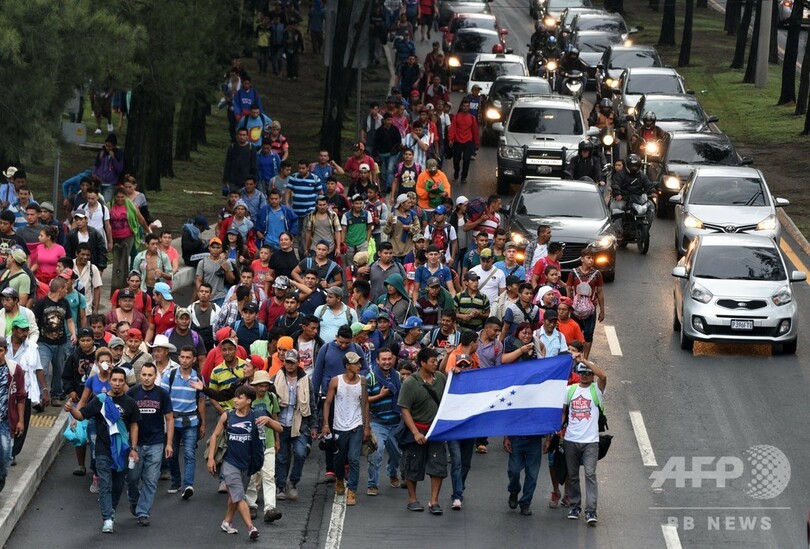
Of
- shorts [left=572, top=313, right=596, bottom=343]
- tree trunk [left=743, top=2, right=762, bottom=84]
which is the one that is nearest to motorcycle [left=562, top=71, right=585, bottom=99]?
tree trunk [left=743, top=2, right=762, bottom=84]

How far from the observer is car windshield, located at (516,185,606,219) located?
1074 inches

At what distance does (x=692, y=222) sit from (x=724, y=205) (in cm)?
81

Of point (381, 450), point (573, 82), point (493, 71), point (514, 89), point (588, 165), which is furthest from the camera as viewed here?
point (573, 82)

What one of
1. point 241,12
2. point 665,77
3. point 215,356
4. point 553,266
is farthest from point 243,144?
point 665,77

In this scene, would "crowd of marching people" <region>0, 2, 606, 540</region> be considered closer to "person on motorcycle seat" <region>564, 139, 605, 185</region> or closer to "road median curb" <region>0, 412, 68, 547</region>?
"road median curb" <region>0, 412, 68, 547</region>

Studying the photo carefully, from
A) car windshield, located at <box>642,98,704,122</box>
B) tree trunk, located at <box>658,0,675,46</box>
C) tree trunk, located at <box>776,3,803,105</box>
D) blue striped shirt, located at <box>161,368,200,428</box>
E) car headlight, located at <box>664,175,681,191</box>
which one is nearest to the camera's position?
blue striped shirt, located at <box>161,368,200,428</box>

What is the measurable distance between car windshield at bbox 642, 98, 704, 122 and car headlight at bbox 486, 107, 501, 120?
3882 millimetres

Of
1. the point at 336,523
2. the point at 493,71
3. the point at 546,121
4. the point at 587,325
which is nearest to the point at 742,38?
the point at 493,71

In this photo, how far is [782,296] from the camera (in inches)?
898

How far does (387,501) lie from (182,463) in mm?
2534

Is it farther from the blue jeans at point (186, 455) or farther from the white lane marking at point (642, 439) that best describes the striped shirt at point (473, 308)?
the blue jeans at point (186, 455)

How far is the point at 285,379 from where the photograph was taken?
1691cm

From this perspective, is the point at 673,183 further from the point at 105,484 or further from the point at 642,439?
the point at 105,484

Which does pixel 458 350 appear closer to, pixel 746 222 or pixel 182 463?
pixel 182 463
